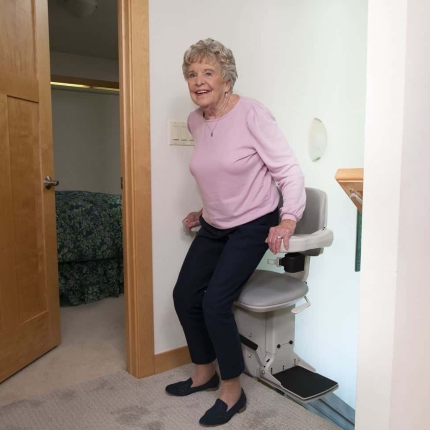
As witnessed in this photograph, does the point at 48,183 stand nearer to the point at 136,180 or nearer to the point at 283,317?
the point at 136,180

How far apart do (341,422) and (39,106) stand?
94.0 inches

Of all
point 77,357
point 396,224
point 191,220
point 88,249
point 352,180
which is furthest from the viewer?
point 88,249

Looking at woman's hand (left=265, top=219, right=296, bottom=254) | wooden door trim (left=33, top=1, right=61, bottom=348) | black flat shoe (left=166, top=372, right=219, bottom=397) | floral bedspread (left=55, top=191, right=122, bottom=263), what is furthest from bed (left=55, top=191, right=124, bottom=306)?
woman's hand (left=265, top=219, right=296, bottom=254)

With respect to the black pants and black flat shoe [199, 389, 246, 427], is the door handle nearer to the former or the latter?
the black pants

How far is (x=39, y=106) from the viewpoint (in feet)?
7.13

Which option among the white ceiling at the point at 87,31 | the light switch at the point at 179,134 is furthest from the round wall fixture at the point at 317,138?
the white ceiling at the point at 87,31

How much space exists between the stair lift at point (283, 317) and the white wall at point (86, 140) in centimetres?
443

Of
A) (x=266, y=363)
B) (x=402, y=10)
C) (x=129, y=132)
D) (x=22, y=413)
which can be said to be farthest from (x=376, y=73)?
(x=22, y=413)

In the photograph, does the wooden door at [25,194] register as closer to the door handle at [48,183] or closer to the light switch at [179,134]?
the door handle at [48,183]

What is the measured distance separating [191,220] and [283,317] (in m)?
0.60

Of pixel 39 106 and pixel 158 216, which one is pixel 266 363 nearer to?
pixel 158 216

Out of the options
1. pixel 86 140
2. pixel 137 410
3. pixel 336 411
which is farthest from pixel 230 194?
pixel 86 140

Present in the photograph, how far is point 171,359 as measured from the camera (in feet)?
6.73

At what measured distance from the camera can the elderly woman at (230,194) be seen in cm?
157
